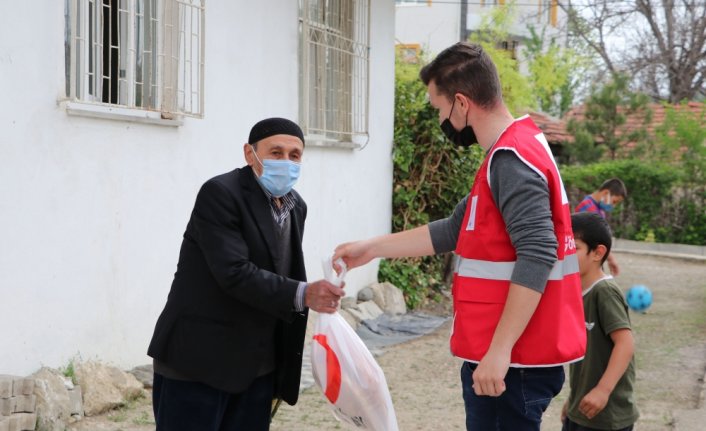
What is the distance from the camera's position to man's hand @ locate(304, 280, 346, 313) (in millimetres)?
3297

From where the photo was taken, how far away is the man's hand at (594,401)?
3.62 metres

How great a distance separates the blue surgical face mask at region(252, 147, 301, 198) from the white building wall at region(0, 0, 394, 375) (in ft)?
7.22

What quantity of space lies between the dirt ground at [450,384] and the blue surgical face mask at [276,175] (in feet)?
8.19

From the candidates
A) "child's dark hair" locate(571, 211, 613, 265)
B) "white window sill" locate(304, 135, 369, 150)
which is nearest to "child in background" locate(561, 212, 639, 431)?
"child's dark hair" locate(571, 211, 613, 265)

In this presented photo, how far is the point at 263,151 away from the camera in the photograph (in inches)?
136

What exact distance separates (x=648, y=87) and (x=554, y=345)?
106 feet

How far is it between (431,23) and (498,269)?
97.0ft

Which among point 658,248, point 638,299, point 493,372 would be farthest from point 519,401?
point 658,248

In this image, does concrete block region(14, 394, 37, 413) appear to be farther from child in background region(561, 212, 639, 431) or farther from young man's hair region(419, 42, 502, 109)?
young man's hair region(419, 42, 502, 109)

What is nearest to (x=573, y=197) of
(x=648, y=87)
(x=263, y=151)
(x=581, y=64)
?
(x=581, y=64)

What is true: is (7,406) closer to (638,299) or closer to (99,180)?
(99,180)

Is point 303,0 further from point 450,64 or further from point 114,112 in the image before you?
point 450,64

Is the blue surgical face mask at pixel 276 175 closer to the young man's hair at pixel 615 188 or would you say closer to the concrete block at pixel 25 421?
the concrete block at pixel 25 421

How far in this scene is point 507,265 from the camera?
277cm
